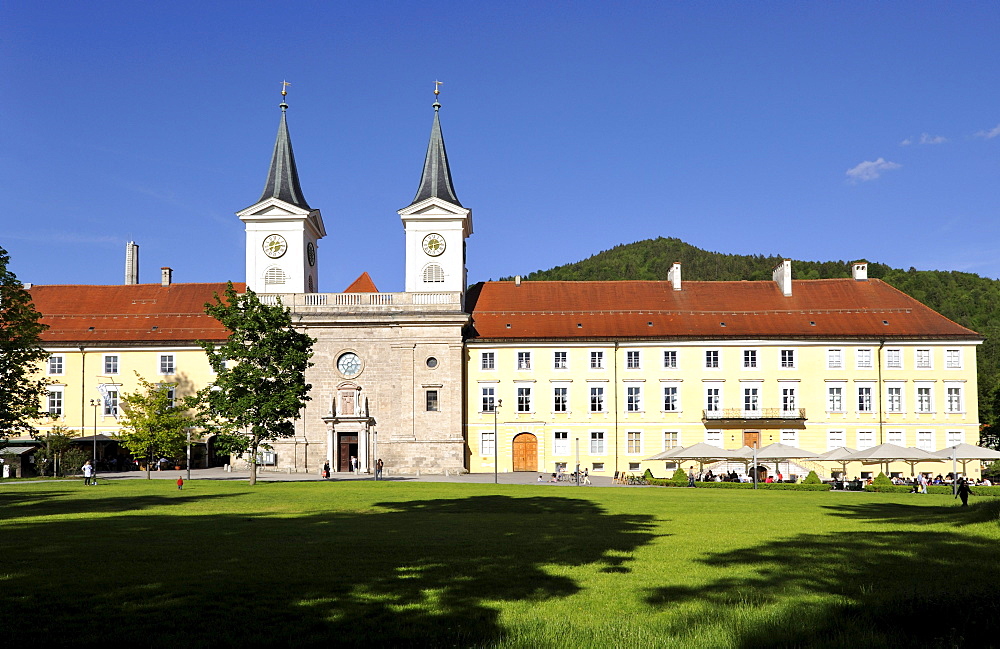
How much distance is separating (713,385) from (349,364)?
78.6ft

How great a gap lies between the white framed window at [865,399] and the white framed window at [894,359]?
6.45 feet

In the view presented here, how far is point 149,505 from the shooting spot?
30625 mm

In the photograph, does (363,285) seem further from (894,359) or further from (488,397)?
(894,359)

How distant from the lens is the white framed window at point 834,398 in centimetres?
6181

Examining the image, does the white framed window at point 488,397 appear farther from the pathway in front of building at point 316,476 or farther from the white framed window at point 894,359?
the white framed window at point 894,359

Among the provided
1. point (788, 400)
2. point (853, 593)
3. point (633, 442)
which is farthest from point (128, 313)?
point (853, 593)

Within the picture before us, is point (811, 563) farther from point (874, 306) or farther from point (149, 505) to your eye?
point (874, 306)

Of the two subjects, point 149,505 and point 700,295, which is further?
point 700,295

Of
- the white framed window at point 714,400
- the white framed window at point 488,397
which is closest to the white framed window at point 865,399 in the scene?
the white framed window at point 714,400

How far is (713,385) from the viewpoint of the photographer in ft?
204

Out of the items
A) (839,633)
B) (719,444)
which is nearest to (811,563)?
(839,633)

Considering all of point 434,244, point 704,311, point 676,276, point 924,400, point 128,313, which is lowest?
point 924,400

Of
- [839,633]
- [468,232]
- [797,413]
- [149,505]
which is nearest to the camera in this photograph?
[839,633]

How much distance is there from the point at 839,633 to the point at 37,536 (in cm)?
1679
